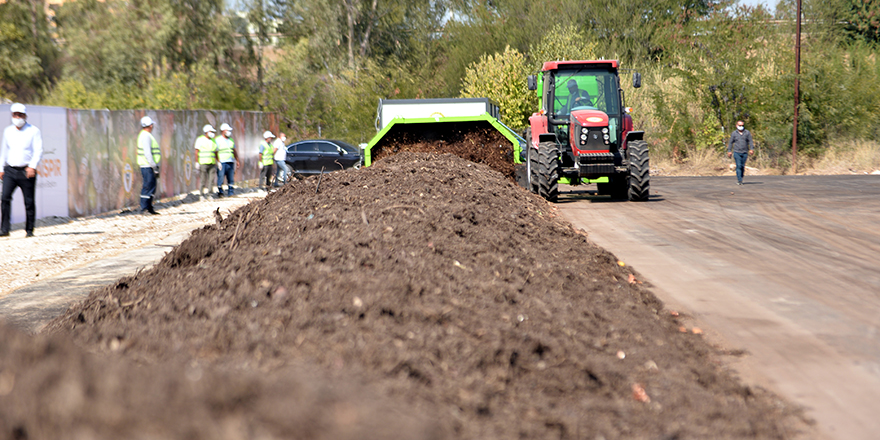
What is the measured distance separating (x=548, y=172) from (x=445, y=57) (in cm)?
3149

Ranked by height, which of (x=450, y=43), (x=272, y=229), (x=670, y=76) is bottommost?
(x=272, y=229)

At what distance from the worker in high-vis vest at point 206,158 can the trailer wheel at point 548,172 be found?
9624mm

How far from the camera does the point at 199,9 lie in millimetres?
45438

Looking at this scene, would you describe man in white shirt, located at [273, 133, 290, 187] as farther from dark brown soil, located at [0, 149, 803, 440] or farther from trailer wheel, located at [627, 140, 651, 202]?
dark brown soil, located at [0, 149, 803, 440]

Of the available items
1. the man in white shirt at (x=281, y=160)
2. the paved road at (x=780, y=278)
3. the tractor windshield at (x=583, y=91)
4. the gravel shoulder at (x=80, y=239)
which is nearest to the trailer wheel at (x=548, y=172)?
the paved road at (x=780, y=278)

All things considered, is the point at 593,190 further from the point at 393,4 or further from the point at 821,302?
the point at 393,4

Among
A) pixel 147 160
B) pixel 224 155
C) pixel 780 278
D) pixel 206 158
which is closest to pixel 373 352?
pixel 780 278

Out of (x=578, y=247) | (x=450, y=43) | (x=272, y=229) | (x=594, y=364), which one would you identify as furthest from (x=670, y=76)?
(x=594, y=364)

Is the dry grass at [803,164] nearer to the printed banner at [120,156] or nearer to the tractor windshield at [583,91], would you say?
the tractor windshield at [583,91]

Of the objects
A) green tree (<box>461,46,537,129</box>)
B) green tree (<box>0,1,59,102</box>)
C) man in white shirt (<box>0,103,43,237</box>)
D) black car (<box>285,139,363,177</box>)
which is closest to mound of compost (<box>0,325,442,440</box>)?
man in white shirt (<box>0,103,43,237</box>)

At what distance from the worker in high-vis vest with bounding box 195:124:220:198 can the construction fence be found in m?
0.27

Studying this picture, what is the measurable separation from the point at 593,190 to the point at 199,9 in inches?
1392

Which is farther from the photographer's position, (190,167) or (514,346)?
(190,167)

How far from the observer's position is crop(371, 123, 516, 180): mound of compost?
619 inches
